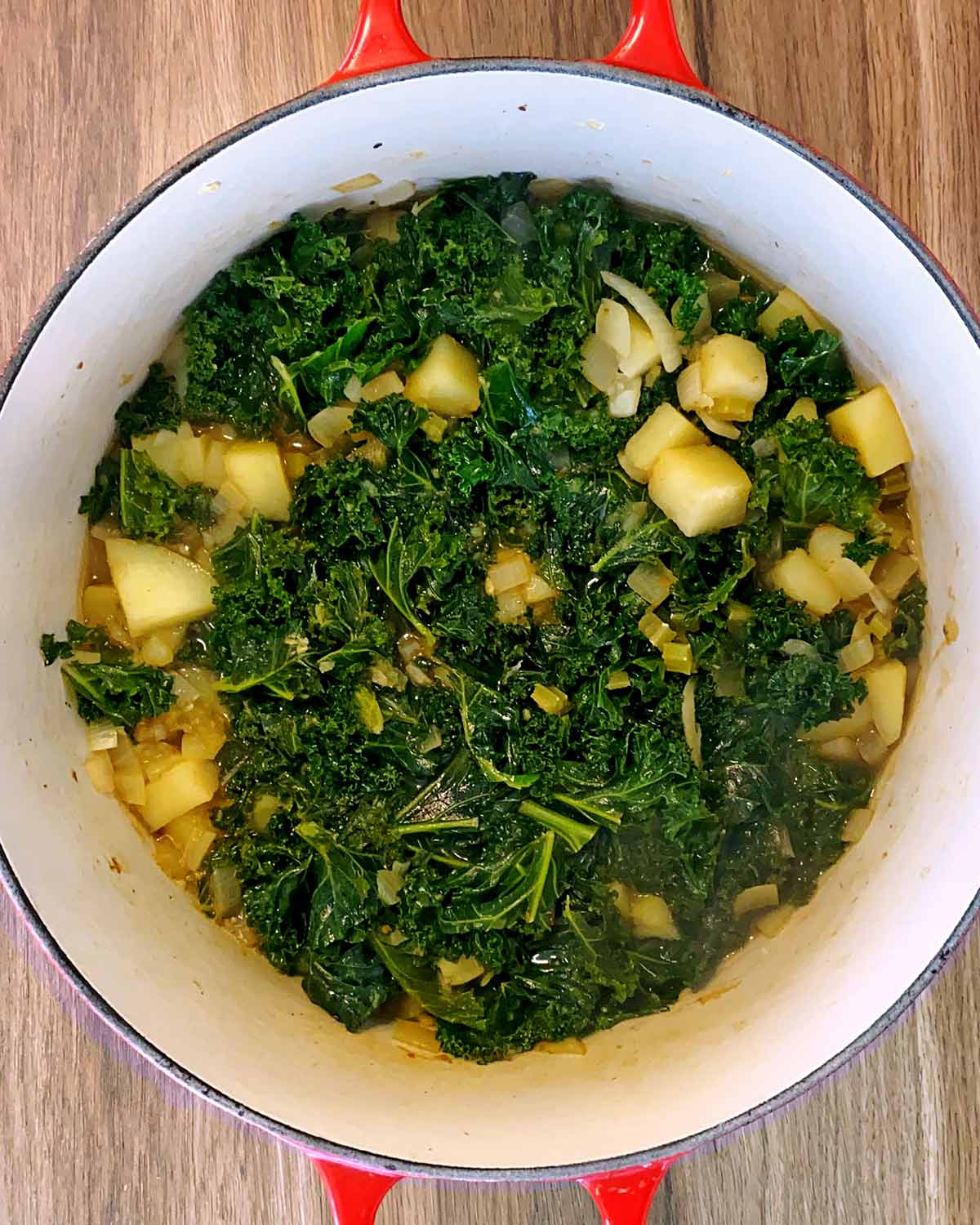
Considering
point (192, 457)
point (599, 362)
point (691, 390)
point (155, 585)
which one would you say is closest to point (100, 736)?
point (155, 585)

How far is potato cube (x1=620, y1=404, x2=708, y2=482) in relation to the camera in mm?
2078

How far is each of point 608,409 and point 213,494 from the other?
0.84 m

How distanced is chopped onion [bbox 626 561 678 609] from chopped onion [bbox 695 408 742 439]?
0.95 feet

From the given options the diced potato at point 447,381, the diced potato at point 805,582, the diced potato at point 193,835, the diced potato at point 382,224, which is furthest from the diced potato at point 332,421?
the diced potato at point 805,582

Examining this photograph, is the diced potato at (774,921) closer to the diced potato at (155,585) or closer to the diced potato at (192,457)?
the diced potato at (155,585)

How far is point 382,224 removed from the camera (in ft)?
7.08

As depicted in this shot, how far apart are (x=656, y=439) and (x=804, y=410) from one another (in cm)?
32

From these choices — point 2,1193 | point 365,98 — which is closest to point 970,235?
point 365,98

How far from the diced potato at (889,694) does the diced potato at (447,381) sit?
1004 millimetres

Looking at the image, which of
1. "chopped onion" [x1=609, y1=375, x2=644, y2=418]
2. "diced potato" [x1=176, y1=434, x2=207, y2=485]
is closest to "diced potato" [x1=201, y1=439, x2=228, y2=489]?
"diced potato" [x1=176, y1=434, x2=207, y2=485]

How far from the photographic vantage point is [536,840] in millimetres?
2125

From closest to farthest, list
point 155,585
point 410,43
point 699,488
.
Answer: point 410,43 < point 699,488 < point 155,585

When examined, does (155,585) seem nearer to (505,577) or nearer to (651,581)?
(505,577)

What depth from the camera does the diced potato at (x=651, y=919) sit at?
2.15 metres
